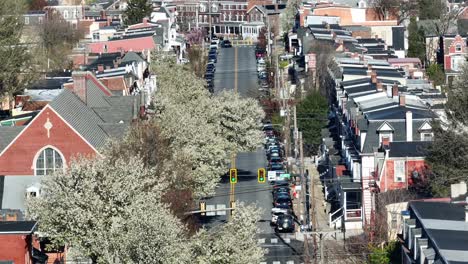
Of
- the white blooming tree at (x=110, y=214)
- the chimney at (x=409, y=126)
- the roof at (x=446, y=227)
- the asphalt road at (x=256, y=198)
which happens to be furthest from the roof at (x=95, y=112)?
the roof at (x=446, y=227)

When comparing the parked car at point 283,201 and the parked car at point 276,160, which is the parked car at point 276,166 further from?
the parked car at point 283,201

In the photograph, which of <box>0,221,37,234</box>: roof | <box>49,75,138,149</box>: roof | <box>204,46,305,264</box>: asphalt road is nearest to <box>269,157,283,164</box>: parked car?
<box>204,46,305,264</box>: asphalt road

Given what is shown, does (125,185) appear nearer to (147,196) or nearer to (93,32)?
(147,196)

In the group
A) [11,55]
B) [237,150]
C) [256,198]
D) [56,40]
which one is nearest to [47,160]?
[256,198]

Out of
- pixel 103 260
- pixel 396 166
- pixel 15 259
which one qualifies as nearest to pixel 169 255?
pixel 103 260

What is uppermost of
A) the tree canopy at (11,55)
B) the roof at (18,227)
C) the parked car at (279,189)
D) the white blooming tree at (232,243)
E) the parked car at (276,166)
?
the tree canopy at (11,55)

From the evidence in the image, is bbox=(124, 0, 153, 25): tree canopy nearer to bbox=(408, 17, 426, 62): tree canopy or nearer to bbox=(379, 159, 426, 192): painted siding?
bbox=(408, 17, 426, 62): tree canopy

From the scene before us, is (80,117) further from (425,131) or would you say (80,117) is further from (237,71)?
(237,71)
